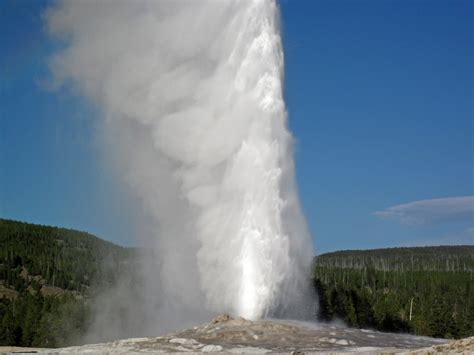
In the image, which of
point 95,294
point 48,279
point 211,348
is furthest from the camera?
point 48,279

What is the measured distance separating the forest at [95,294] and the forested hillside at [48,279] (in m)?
0.06

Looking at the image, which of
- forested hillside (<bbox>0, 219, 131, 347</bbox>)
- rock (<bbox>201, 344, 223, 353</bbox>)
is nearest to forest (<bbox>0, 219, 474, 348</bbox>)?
forested hillside (<bbox>0, 219, 131, 347</bbox>)

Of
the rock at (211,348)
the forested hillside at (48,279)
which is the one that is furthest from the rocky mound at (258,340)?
the forested hillside at (48,279)

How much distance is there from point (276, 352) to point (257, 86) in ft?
46.5

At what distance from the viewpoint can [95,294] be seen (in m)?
45.9

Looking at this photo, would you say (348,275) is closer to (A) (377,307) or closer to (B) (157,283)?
(A) (377,307)

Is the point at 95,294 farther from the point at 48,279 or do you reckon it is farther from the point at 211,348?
the point at 48,279

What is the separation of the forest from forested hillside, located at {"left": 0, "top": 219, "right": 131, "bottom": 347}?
6 cm

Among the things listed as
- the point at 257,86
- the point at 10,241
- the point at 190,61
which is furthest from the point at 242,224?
the point at 10,241

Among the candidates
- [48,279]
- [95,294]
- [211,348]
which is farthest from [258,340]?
[48,279]

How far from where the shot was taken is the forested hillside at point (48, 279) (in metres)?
41.9

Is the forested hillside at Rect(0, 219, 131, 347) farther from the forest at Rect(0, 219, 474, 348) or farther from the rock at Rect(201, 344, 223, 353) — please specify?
the rock at Rect(201, 344, 223, 353)

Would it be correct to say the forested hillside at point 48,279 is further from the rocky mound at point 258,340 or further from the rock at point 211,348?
the rock at point 211,348

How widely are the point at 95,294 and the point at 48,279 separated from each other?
164 ft
